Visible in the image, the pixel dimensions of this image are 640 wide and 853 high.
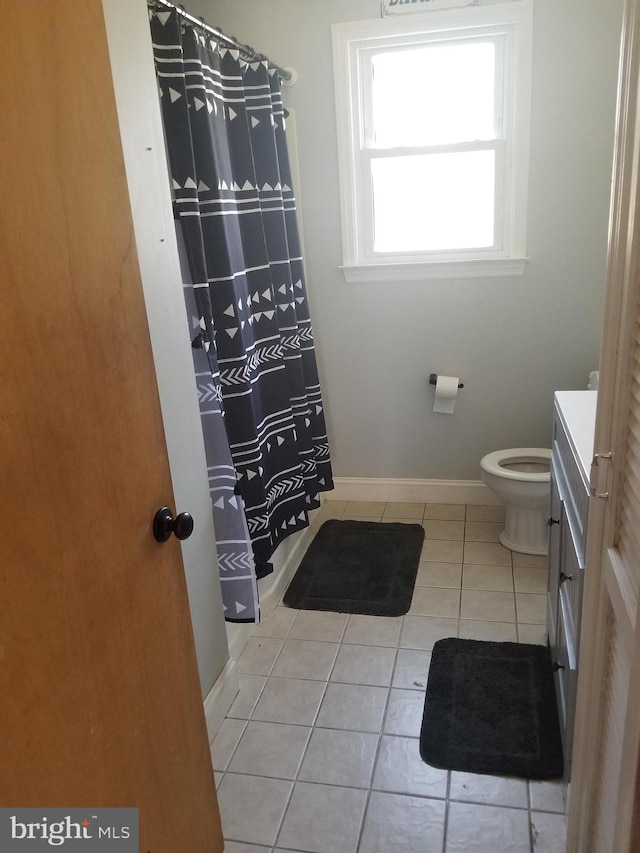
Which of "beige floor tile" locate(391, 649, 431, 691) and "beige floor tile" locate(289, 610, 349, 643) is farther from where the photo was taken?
"beige floor tile" locate(289, 610, 349, 643)

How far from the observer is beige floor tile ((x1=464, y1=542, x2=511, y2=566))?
276 cm

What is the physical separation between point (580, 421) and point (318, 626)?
122cm

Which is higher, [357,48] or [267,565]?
[357,48]

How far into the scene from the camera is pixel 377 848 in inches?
59.7

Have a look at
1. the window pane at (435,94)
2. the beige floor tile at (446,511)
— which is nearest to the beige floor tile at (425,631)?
the beige floor tile at (446,511)

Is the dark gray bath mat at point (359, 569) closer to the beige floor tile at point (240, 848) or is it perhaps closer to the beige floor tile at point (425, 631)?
the beige floor tile at point (425, 631)

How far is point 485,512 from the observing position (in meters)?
3.21

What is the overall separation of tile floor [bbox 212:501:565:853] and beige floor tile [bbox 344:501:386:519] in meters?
0.54

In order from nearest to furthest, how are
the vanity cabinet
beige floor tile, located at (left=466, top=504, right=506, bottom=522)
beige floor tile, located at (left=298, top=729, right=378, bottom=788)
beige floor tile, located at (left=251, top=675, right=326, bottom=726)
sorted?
the vanity cabinet, beige floor tile, located at (left=298, top=729, right=378, bottom=788), beige floor tile, located at (left=251, top=675, right=326, bottom=726), beige floor tile, located at (left=466, top=504, right=506, bottom=522)

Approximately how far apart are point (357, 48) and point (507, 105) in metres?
0.69

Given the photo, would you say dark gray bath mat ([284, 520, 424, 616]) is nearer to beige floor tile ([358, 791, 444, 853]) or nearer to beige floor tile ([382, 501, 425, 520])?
beige floor tile ([382, 501, 425, 520])

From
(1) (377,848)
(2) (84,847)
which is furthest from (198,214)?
(1) (377,848)

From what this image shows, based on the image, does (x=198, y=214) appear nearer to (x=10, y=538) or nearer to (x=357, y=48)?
(x=10, y=538)
